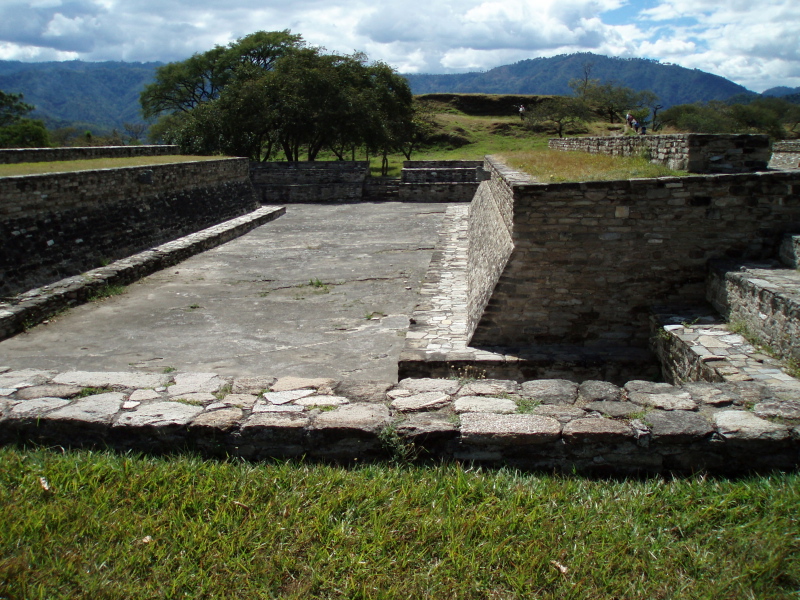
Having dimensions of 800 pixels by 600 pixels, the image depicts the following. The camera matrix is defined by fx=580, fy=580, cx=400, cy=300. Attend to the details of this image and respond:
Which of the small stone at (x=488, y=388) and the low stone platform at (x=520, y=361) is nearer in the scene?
the small stone at (x=488, y=388)

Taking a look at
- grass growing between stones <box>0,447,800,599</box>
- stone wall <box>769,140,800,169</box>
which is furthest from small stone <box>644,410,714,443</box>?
stone wall <box>769,140,800,169</box>

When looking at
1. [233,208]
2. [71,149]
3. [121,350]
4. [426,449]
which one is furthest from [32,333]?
[71,149]

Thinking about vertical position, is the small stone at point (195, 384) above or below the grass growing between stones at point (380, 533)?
above

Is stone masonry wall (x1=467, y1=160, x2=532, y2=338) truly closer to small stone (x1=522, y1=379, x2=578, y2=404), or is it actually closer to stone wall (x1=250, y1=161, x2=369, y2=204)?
small stone (x1=522, y1=379, x2=578, y2=404)

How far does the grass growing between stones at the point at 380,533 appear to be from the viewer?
233 centimetres

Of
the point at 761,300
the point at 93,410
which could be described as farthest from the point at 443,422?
the point at 761,300

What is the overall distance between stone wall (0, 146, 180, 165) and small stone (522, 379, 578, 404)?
14.7 m

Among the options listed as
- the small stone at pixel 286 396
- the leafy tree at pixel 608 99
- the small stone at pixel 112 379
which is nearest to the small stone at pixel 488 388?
the small stone at pixel 286 396

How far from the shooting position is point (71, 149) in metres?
16.2

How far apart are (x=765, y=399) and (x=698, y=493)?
106 cm

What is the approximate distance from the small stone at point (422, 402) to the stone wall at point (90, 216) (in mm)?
6997

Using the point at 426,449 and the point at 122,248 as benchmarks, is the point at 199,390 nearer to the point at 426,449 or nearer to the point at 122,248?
the point at 426,449

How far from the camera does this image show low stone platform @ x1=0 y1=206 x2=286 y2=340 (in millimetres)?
7484

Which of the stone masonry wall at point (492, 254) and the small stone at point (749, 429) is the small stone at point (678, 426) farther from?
the stone masonry wall at point (492, 254)
